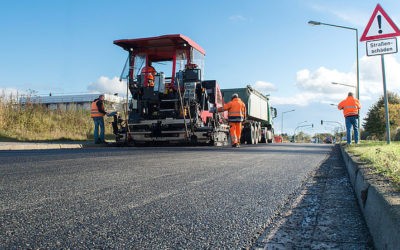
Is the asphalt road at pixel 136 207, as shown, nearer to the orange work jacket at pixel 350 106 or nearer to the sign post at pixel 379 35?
the sign post at pixel 379 35

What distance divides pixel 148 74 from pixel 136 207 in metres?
9.91

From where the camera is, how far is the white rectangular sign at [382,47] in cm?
774

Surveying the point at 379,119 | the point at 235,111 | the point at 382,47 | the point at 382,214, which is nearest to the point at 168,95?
the point at 235,111

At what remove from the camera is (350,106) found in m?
11.6

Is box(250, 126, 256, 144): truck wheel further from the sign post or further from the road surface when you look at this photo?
the road surface

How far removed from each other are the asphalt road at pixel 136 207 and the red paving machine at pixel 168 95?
23.4ft

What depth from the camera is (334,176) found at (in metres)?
5.23

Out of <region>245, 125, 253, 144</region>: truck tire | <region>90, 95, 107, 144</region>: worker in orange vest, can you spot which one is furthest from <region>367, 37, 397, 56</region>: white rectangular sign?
<region>245, 125, 253, 144</region>: truck tire

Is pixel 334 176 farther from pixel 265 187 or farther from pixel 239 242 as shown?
pixel 239 242

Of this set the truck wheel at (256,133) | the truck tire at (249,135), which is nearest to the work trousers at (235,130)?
the truck tire at (249,135)

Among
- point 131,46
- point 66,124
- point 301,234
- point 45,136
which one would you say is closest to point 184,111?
point 131,46

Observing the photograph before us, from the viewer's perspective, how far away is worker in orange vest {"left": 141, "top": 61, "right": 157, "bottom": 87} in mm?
12289

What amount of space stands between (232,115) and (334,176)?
7.75m

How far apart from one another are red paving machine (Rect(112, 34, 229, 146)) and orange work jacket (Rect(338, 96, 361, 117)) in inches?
155
